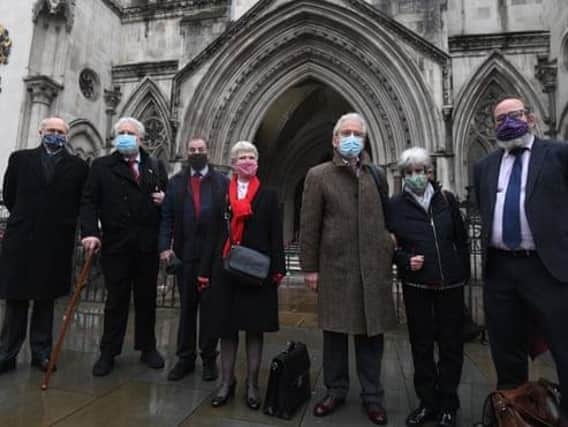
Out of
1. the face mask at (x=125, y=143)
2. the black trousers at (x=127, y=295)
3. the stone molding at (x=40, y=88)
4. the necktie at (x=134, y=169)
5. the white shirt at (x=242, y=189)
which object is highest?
the stone molding at (x=40, y=88)

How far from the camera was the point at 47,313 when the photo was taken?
358cm

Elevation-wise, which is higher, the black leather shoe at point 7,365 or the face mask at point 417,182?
the face mask at point 417,182

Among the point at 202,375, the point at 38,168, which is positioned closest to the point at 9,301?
the point at 38,168

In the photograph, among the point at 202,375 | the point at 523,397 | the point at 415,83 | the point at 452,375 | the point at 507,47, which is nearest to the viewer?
the point at 523,397

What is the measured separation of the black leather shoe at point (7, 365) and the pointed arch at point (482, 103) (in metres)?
10.8

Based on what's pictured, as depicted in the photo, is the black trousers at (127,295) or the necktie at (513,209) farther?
the black trousers at (127,295)

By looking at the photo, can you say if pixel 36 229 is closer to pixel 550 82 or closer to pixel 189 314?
pixel 189 314

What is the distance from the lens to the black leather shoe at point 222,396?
107 inches

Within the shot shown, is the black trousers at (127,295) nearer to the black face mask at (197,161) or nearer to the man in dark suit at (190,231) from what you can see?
the man in dark suit at (190,231)

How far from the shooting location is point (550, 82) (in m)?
10.6

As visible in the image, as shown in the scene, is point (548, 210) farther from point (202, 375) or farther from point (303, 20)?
point (303, 20)

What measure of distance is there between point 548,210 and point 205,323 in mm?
2501

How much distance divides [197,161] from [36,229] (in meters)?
1.65

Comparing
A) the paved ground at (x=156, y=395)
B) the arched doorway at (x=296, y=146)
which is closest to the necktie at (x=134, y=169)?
the paved ground at (x=156, y=395)
